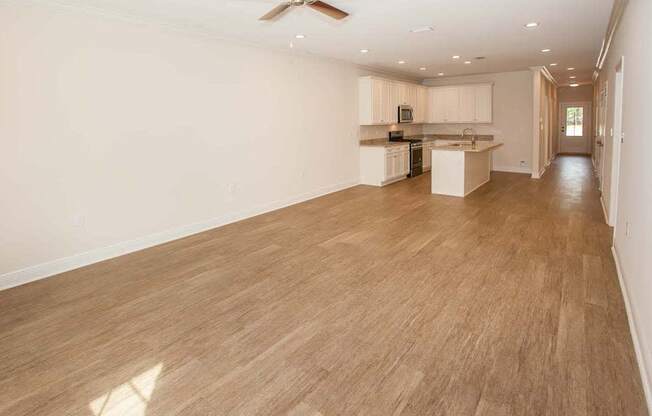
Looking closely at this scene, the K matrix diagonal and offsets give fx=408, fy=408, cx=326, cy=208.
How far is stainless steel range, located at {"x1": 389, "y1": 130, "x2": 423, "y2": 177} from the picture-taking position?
9.66 m

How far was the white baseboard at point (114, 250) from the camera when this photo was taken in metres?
3.85

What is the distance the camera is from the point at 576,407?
1979mm

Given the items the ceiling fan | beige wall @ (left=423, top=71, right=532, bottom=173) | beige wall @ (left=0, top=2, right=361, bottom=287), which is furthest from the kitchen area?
the ceiling fan

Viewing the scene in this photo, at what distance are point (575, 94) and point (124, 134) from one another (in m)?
15.7

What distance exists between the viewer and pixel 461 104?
10.4 metres

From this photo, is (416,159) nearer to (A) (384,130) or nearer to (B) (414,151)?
(B) (414,151)

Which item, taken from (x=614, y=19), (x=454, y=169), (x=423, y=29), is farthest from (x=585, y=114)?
(x=423, y=29)

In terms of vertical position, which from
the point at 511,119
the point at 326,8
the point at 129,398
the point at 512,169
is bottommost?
the point at 129,398

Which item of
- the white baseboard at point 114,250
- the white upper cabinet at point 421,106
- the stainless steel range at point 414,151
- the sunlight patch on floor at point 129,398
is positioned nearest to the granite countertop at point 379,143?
the stainless steel range at point 414,151

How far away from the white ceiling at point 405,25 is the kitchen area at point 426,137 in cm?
149

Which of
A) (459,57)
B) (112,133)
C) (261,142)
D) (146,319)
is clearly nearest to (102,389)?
(146,319)

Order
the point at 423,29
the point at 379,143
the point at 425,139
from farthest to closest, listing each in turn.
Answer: the point at 425,139
the point at 379,143
the point at 423,29

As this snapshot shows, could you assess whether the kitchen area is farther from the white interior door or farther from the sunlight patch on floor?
the white interior door

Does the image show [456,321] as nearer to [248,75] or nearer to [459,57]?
[248,75]
